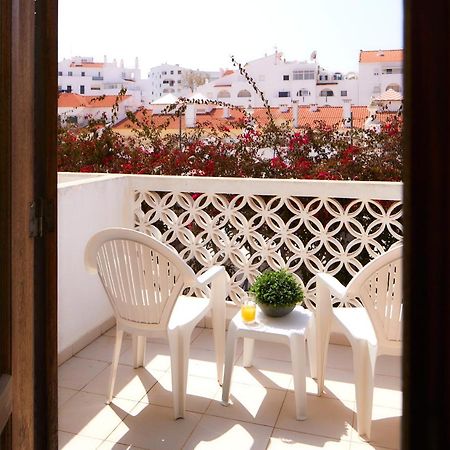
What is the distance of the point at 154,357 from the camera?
11.1 ft

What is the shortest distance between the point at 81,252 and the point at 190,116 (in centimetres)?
330

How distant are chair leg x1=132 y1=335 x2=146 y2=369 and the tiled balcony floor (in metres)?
0.05

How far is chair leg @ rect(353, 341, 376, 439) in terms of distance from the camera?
2.46m

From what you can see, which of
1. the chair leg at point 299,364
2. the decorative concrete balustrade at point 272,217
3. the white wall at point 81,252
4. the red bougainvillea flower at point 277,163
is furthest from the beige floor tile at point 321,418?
the red bougainvillea flower at point 277,163

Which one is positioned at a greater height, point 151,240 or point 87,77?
point 87,77

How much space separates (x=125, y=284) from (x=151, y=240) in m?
0.27

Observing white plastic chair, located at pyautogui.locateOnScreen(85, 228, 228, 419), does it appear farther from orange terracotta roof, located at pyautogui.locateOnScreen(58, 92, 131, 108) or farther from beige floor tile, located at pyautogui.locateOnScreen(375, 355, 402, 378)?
orange terracotta roof, located at pyautogui.locateOnScreen(58, 92, 131, 108)

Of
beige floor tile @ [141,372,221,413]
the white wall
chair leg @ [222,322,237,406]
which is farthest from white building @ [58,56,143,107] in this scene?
chair leg @ [222,322,237,406]

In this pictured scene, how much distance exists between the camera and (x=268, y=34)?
12625mm

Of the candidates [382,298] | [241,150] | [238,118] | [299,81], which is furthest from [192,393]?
[299,81]

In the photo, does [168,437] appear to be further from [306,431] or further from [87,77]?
[87,77]

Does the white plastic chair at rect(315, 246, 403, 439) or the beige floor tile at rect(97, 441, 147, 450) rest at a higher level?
the white plastic chair at rect(315, 246, 403, 439)
